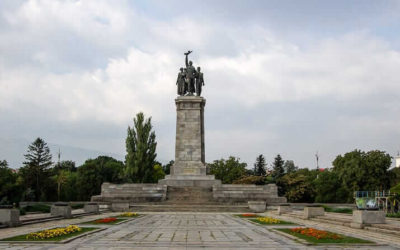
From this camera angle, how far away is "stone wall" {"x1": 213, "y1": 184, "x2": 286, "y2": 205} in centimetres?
3262

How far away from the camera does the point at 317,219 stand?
20000 millimetres

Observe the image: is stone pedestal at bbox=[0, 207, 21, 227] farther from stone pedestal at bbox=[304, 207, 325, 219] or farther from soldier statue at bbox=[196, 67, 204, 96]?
soldier statue at bbox=[196, 67, 204, 96]

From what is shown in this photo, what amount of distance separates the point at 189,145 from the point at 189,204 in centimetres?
892

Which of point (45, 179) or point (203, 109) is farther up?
point (203, 109)

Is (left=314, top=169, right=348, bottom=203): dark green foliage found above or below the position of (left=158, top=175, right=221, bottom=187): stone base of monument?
below

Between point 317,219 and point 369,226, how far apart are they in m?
5.00

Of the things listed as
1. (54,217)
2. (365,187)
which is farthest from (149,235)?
(365,187)

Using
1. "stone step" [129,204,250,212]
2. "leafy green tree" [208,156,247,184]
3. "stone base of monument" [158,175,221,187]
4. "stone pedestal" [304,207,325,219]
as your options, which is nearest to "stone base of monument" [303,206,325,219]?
"stone pedestal" [304,207,325,219]

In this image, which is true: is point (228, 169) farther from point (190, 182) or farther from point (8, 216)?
point (8, 216)

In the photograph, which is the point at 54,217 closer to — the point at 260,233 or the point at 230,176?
the point at 260,233

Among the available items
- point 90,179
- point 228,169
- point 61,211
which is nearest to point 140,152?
point 90,179

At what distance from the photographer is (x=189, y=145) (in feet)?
128

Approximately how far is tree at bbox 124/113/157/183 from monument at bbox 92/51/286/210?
759 inches

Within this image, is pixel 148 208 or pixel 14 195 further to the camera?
pixel 14 195
